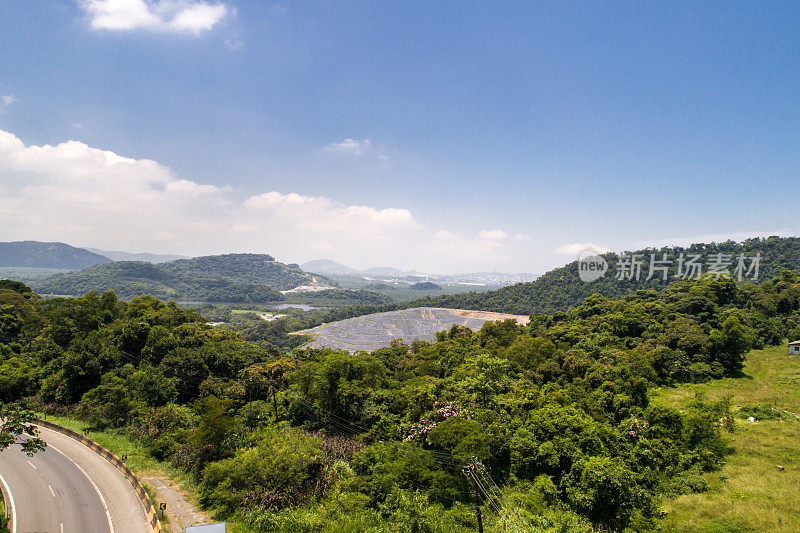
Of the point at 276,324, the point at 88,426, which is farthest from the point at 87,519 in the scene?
the point at 276,324

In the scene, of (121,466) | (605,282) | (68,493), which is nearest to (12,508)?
(68,493)

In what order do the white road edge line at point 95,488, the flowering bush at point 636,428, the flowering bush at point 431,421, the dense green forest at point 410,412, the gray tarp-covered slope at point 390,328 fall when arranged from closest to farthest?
the white road edge line at point 95,488 < the dense green forest at point 410,412 < the flowering bush at point 636,428 < the flowering bush at point 431,421 < the gray tarp-covered slope at point 390,328

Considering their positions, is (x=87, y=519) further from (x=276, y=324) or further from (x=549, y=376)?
(x=276, y=324)

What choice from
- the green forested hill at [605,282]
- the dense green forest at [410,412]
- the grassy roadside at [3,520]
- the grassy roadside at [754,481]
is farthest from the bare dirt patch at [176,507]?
the green forested hill at [605,282]

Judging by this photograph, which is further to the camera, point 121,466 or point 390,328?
point 390,328

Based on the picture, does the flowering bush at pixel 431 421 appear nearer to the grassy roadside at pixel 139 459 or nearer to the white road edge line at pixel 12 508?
the grassy roadside at pixel 139 459

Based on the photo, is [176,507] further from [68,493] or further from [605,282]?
[605,282]

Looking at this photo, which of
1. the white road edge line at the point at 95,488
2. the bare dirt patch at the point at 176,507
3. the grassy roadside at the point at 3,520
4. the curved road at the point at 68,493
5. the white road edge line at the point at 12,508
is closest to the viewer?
the grassy roadside at the point at 3,520
